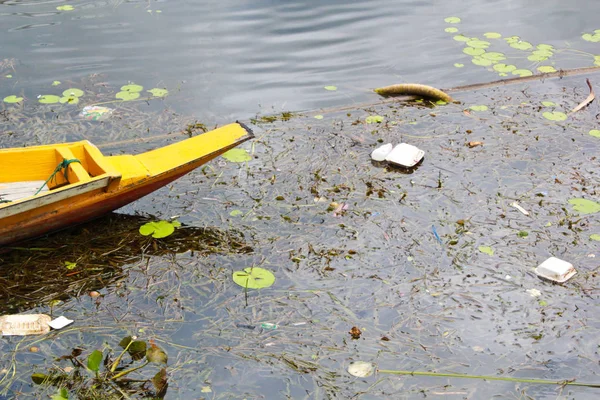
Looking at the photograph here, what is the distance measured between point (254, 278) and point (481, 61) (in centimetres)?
300

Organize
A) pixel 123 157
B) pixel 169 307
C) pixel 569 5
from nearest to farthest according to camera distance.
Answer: pixel 169 307 → pixel 123 157 → pixel 569 5

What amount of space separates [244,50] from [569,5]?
10.1ft

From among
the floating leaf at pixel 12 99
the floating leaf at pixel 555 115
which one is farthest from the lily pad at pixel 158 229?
the floating leaf at pixel 555 115

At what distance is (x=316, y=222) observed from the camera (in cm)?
332

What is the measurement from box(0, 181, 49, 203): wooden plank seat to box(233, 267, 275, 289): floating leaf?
3.50 feet

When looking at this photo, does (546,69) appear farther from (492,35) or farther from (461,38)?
(461,38)

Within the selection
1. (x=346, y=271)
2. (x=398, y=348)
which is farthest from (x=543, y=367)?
(x=346, y=271)

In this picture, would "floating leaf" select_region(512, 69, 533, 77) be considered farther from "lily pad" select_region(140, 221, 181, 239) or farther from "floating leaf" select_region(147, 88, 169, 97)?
"lily pad" select_region(140, 221, 181, 239)

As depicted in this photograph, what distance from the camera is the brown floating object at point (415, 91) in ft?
14.6

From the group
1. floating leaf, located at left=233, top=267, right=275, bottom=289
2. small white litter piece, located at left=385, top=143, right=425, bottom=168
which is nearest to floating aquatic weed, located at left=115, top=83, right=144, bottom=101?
small white litter piece, located at left=385, top=143, right=425, bottom=168

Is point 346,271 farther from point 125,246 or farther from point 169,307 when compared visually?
point 125,246

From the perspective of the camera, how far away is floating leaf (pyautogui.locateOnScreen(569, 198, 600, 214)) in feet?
11.1

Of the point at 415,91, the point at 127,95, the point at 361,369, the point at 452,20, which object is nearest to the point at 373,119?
the point at 415,91

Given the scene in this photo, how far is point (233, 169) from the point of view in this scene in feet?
12.3
